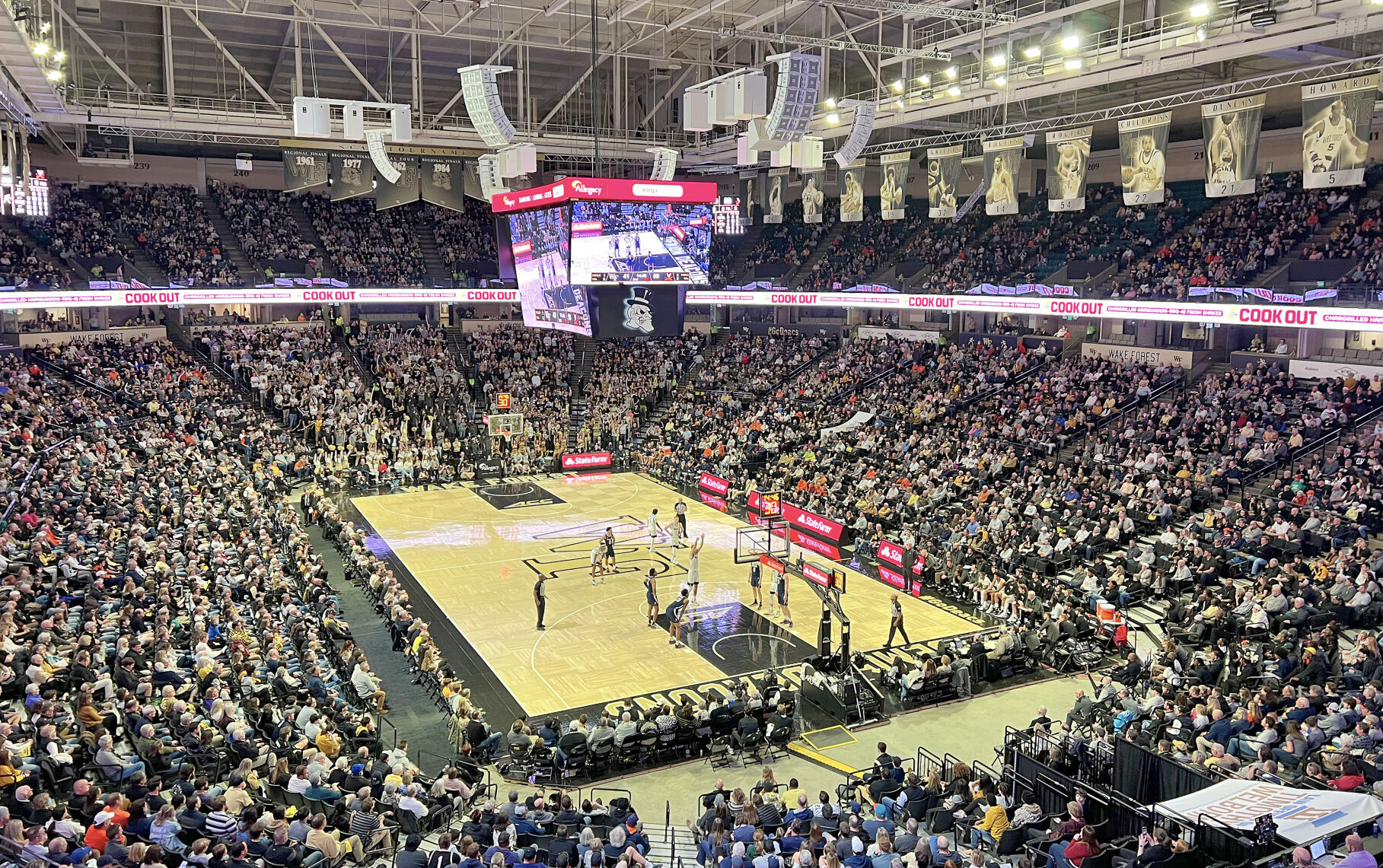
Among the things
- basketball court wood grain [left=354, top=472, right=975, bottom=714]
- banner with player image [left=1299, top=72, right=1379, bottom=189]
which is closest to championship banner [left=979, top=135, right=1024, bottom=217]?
banner with player image [left=1299, top=72, right=1379, bottom=189]

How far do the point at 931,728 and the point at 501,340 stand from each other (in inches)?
1269

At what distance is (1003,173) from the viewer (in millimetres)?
26656

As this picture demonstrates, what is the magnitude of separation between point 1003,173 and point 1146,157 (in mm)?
4106

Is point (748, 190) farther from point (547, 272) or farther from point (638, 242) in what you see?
point (638, 242)

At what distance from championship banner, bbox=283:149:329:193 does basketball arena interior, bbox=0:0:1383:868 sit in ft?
4.13

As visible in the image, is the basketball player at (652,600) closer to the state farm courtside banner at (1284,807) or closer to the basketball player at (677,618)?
the basketball player at (677,618)

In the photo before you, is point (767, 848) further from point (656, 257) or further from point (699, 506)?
point (699, 506)

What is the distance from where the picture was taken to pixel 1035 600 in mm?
20922

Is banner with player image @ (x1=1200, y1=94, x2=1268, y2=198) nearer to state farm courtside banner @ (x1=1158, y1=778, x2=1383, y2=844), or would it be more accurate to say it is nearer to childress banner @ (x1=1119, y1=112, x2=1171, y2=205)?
childress banner @ (x1=1119, y1=112, x2=1171, y2=205)

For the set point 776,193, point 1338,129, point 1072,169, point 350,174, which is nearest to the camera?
point 1338,129

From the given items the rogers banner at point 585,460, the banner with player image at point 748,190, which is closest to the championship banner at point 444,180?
the rogers banner at point 585,460

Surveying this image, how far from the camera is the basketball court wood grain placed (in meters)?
18.9

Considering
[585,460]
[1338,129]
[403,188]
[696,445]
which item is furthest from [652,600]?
[403,188]

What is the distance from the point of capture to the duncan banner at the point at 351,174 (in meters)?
35.8
